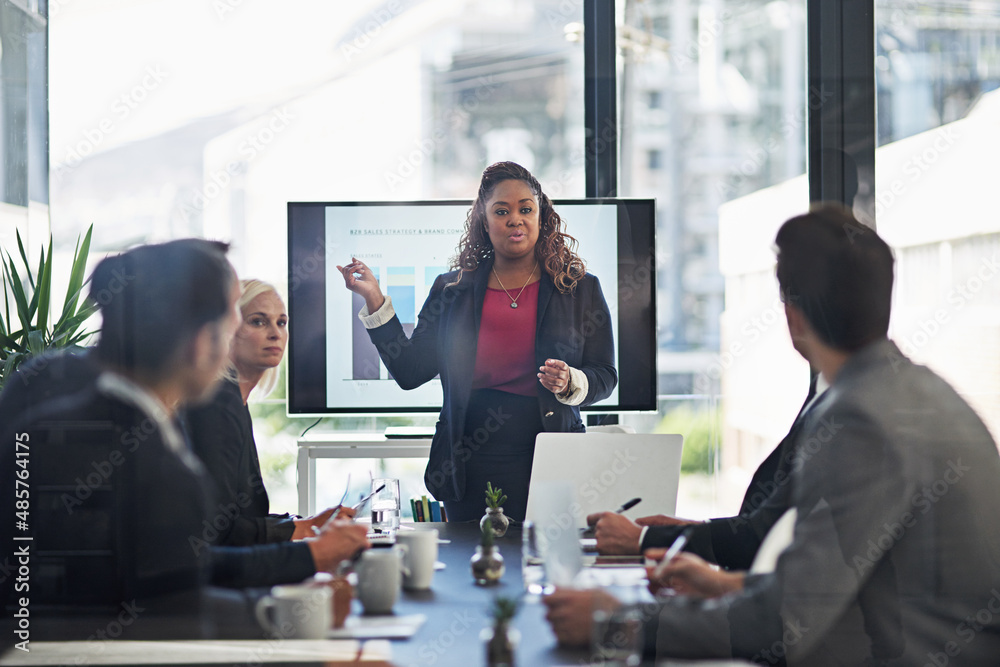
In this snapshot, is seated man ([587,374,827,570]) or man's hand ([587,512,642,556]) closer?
seated man ([587,374,827,570])

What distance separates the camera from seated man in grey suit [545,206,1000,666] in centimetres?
130

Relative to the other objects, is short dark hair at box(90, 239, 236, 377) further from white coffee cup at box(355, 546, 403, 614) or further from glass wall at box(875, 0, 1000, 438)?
glass wall at box(875, 0, 1000, 438)

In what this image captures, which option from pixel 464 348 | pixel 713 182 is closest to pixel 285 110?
pixel 464 348

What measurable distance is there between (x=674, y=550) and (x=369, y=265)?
236 centimetres

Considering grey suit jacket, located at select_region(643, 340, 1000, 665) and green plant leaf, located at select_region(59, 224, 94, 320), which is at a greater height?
green plant leaf, located at select_region(59, 224, 94, 320)

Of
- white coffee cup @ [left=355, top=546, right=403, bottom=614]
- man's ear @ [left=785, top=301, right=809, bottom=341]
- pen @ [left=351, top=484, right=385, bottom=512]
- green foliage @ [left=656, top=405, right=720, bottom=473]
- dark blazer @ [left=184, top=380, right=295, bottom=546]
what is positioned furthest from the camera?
green foliage @ [left=656, top=405, right=720, bottom=473]

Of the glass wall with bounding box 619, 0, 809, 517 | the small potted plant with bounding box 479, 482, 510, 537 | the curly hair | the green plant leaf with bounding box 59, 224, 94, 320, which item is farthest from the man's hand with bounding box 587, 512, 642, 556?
the green plant leaf with bounding box 59, 224, 94, 320

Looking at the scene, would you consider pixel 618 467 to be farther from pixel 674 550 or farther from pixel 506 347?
pixel 506 347

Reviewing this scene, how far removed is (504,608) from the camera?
1180mm

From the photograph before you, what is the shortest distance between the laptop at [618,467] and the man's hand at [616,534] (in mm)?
96

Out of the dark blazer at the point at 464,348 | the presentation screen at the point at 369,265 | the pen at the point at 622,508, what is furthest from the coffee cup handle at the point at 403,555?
the presentation screen at the point at 369,265

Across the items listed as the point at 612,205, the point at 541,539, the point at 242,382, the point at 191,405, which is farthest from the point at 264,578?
the point at 612,205

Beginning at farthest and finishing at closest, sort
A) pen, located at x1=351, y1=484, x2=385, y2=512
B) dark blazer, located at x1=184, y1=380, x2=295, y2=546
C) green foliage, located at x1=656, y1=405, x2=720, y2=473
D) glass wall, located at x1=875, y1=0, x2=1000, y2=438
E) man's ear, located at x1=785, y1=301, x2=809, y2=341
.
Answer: green foliage, located at x1=656, y1=405, x2=720, y2=473 < glass wall, located at x1=875, y1=0, x2=1000, y2=438 < pen, located at x1=351, y1=484, x2=385, y2=512 < dark blazer, located at x1=184, y1=380, x2=295, y2=546 < man's ear, located at x1=785, y1=301, x2=809, y2=341

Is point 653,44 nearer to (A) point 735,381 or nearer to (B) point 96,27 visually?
(A) point 735,381
